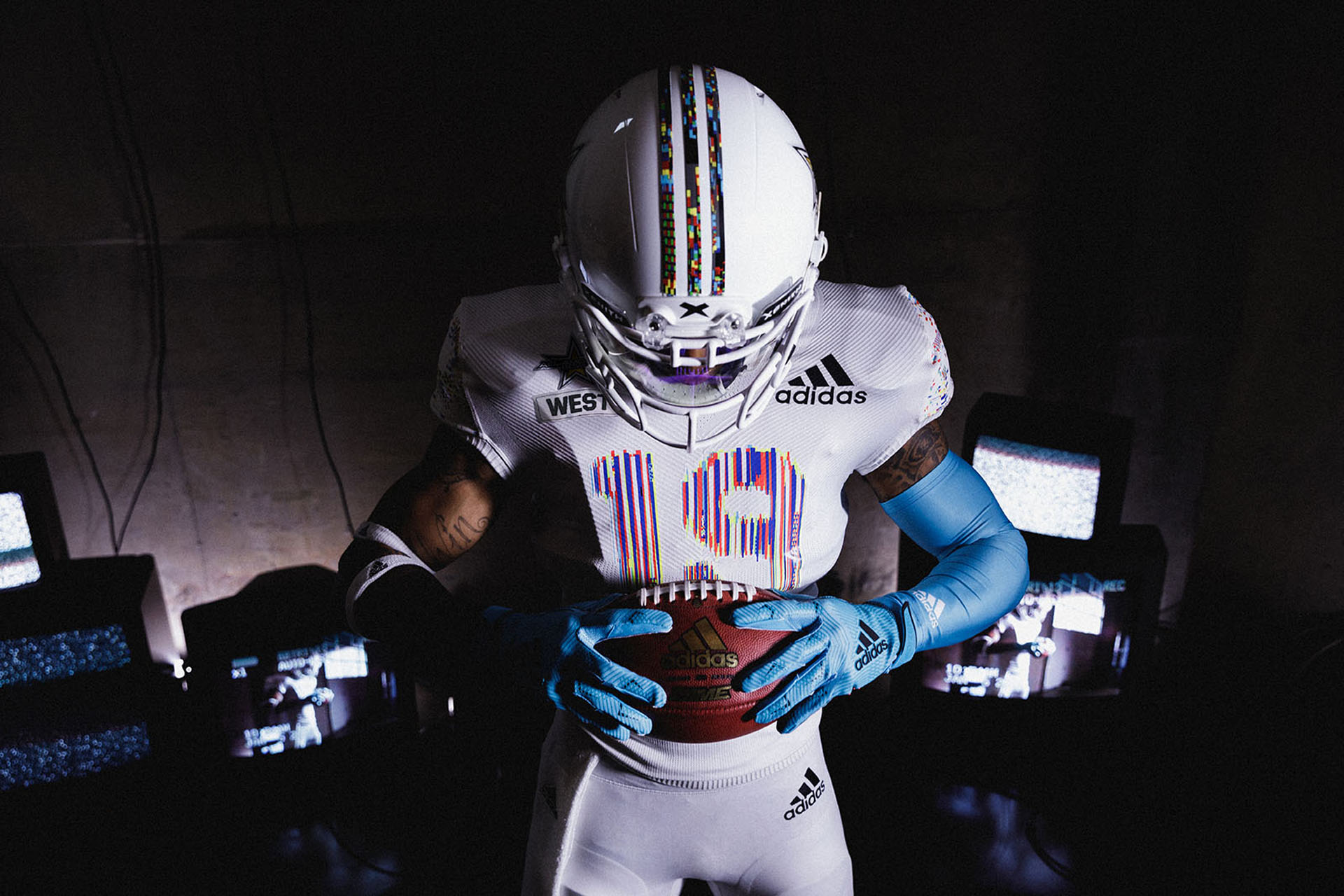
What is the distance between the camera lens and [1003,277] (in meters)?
2.74

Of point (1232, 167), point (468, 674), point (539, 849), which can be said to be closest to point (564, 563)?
point (468, 674)

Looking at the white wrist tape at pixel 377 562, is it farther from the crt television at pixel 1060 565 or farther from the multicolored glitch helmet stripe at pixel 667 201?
the crt television at pixel 1060 565

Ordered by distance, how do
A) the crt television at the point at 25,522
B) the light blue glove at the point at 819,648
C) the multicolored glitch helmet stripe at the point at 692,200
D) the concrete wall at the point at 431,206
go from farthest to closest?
the concrete wall at the point at 431,206 < the crt television at the point at 25,522 < the light blue glove at the point at 819,648 < the multicolored glitch helmet stripe at the point at 692,200

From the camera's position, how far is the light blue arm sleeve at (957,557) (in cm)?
132

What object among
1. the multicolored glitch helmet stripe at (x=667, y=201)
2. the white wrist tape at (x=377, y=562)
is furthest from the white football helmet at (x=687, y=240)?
the white wrist tape at (x=377, y=562)

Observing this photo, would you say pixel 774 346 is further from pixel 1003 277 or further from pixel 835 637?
pixel 1003 277

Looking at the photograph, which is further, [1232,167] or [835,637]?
[1232,167]

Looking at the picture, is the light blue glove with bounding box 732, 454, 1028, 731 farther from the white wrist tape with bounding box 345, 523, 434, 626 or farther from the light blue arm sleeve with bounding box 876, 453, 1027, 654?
the white wrist tape with bounding box 345, 523, 434, 626

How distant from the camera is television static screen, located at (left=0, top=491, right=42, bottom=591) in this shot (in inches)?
87.4

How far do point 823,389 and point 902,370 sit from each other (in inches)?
5.9

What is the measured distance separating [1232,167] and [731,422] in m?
2.38

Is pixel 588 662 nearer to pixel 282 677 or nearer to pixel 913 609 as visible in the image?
pixel 913 609

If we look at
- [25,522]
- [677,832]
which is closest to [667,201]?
[677,832]

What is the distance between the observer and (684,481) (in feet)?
4.14
